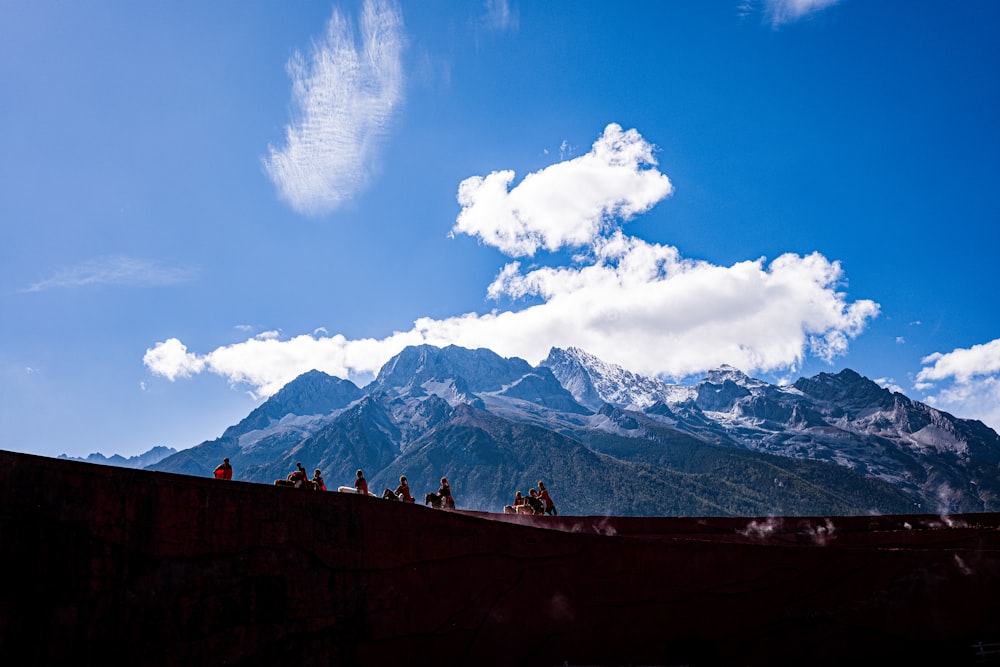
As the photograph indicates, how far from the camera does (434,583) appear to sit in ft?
36.7

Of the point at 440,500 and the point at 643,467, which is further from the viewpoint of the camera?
the point at 643,467

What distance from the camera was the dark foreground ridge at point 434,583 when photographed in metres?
7.62

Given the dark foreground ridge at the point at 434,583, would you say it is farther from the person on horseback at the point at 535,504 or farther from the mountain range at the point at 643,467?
the mountain range at the point at 643,467

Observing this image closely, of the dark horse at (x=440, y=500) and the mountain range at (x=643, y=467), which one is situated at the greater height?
the mountain range at (x=643, y=467)

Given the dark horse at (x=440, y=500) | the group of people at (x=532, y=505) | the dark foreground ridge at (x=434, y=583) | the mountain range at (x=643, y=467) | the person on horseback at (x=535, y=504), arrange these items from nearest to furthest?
the dark foreground ridge at (x=434, y=583) < the dark horse at (x=440, y=500) < the group of people at (x=532, y=505) < the person on horseback at (x=535, y=504) < the mountain range at (x=643, y=467)

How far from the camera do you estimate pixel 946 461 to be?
176500 millimetres

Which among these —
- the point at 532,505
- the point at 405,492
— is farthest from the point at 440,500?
the point at 532,505

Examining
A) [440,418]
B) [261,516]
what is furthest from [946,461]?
[261,516]

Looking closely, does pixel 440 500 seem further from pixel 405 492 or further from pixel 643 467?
pixel 643 467

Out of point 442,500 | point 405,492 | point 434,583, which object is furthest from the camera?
point 442,500

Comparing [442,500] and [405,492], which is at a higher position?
[405,492]

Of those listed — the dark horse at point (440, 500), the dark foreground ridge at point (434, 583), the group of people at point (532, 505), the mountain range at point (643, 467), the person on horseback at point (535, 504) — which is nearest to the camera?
the dark foreground ridge at point (434, 583)

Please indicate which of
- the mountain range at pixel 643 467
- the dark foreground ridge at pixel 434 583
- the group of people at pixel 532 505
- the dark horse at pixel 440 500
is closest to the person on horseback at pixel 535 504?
the group of people at pixel 532 505

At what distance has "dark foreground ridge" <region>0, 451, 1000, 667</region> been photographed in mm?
7617
